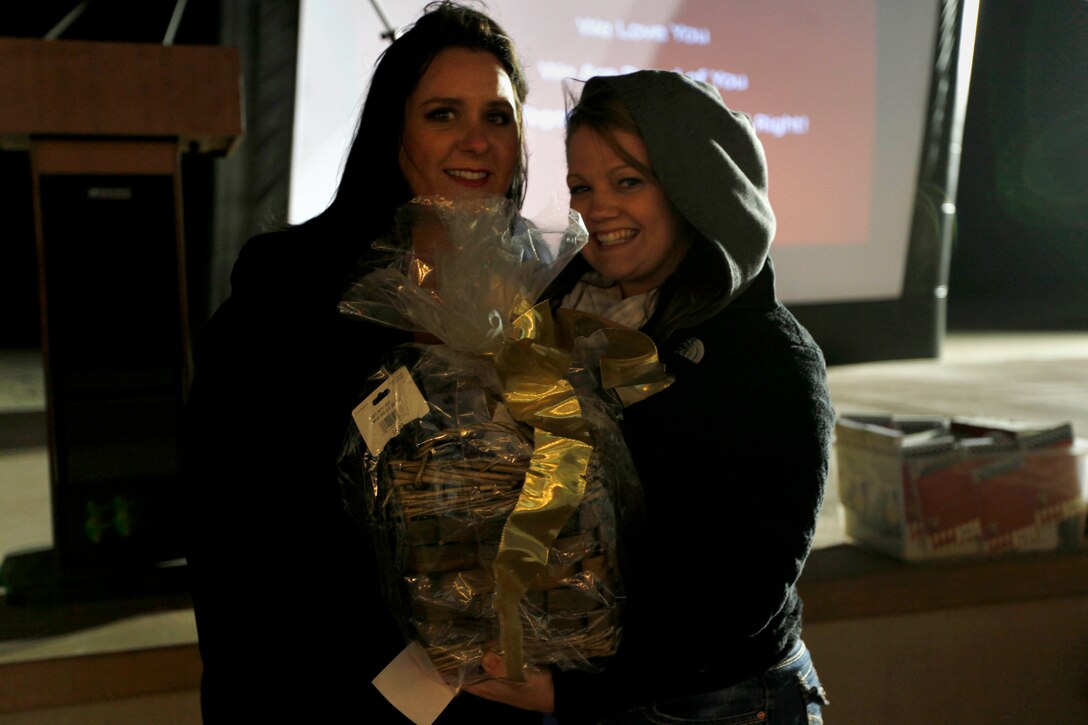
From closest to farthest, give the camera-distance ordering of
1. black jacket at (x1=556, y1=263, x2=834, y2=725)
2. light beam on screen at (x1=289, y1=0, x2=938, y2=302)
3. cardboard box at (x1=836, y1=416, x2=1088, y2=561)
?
black jacket at (x1=556, y1=263, x2=834, y2=725), cardboard box at (x1=836, y1=416, x2=1088, y2=561), light beam on screen at (x1=289, y1=0, x2=938, y2=302)

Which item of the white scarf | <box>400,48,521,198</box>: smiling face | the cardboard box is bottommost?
the cardboard box

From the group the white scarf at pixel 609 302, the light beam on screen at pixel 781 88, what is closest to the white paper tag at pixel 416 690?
the white scarf at pixel 609 302

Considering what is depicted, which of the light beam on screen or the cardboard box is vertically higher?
the light beam on screen

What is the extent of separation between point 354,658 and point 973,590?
5.95ft

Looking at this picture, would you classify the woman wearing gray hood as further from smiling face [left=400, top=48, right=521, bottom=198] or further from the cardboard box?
the cardboard box

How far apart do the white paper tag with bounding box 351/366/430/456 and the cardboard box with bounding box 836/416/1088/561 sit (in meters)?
1.81

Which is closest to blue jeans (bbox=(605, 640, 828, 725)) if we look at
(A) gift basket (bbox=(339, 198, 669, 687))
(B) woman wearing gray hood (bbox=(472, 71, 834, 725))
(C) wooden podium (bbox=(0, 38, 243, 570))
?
(B) woman wearing gray hood (bbox=(472, 71, 834, 725))

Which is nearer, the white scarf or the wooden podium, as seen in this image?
the white scarf

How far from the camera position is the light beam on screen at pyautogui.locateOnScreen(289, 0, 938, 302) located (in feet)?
11.1

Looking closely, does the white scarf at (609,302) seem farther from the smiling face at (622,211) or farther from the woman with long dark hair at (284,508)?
the woman with long dark hair at (284,508)

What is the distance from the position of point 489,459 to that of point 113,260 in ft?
5.45

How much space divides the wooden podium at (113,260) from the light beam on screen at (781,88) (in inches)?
37.2

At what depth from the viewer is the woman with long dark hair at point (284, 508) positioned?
3.08 ft

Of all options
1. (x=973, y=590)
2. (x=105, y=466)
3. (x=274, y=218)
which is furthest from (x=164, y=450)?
(x=973, y=590)
